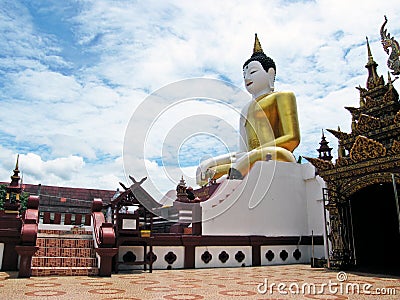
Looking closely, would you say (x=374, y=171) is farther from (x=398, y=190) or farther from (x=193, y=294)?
(x=193, y=294)

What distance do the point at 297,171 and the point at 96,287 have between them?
27.0ft

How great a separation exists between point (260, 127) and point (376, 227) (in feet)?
19.9

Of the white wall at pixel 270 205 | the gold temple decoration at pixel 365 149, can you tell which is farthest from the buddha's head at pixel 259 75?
the gold temple decoration at pixel 365 149

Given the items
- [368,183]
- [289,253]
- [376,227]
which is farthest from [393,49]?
[289,253]

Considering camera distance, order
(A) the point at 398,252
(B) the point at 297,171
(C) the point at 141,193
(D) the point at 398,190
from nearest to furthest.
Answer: (D) the point at 398,190 → (C) the point at 141,193 → (A) the point at 398,252 → (B) the point at 297,171

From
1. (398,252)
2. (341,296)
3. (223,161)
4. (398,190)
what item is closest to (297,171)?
(223,161)

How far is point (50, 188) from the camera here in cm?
2317

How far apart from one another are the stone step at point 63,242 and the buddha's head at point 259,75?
9.34m

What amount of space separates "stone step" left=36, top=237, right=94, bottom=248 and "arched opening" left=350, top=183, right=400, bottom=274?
5906 millimetres

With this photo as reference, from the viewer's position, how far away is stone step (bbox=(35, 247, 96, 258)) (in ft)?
24.3

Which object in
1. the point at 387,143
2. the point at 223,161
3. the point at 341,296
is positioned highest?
the point at 223,161

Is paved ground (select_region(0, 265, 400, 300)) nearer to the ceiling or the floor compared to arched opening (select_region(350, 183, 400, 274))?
nearer to the floor

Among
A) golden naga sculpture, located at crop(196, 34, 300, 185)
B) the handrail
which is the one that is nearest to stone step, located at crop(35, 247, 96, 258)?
the handrail

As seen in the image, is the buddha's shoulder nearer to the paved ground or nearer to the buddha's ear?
the buddha's ear
